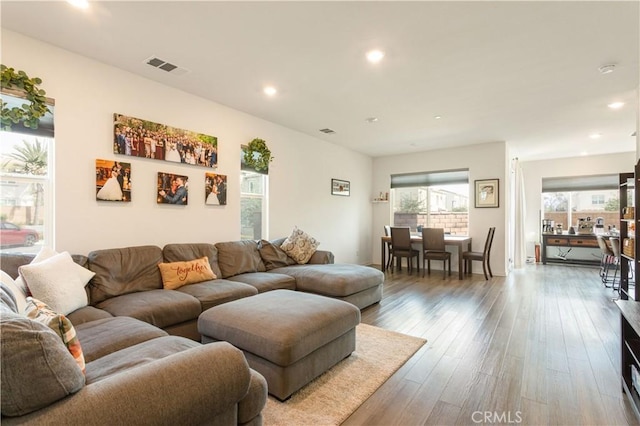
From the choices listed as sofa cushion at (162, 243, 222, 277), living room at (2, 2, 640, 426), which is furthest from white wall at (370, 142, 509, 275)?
sofa cushion at (162, 243, 222, 277)

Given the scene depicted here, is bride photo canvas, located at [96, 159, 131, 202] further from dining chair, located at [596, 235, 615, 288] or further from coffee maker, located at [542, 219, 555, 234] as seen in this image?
coffee maker, located at [542, 219, 555, 234]

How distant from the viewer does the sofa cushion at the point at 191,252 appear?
3.21m

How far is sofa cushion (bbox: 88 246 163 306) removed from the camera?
8.45ft

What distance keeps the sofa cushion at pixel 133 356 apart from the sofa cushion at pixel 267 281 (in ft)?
5.13

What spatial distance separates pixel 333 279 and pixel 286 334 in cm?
161

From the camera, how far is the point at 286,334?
74.5 inches

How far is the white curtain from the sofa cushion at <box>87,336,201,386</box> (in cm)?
763

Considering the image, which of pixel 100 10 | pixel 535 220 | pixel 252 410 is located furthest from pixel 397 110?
pixel 535 220

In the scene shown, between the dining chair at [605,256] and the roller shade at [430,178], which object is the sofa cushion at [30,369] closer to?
the roller shade at [430,178]

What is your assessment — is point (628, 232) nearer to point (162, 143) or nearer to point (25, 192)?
point (162, 143)

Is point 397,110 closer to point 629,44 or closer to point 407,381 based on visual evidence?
point 629,44

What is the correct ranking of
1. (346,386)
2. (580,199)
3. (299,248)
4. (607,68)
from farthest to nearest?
(580,199) < (299,248) < (607,68) < (346,386)

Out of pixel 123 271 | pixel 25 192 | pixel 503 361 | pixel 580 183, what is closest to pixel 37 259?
pixel 123 271

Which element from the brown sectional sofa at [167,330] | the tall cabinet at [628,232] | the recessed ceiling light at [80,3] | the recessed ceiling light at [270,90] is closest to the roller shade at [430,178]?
the tall cabinet at [628,232]
